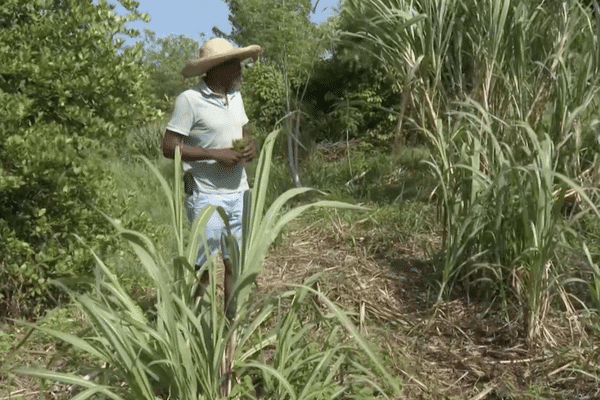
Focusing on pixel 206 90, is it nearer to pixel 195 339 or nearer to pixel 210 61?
pixel 210 61

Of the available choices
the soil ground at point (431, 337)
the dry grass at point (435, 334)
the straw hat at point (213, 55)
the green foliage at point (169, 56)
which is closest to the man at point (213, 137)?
the straw hat at point (213, 55)

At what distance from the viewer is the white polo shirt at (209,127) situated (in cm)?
428

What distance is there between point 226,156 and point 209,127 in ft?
0.57

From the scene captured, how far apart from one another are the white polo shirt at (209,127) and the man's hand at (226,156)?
0.32ft

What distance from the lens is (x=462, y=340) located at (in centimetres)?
445

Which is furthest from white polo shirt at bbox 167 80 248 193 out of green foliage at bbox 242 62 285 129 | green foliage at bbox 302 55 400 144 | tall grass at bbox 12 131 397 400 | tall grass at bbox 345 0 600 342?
green foliage at bbox 242 62 285 129

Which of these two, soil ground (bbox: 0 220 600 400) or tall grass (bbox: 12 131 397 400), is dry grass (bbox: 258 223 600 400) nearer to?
soil ground (bbox: 0 220 600 400)

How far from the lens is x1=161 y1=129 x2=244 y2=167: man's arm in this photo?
14.0 feet

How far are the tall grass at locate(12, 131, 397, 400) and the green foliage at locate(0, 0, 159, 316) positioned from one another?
1.33 m

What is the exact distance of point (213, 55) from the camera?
14.3 feet

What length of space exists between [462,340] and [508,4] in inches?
79.5

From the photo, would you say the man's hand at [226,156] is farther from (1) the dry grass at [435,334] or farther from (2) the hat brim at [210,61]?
(1) the dry grass at [435,334]

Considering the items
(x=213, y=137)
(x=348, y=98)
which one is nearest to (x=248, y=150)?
(x=213, y=137)

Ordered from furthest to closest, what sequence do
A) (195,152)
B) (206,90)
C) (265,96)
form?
(265,96)
(206,90)
(195,152)
